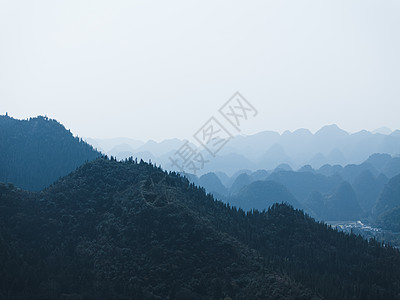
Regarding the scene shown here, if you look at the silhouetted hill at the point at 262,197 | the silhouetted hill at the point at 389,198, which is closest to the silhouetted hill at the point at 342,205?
the silhouetted hill at the point at 389,198

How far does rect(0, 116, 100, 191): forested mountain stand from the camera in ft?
323

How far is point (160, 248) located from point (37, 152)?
73.4m

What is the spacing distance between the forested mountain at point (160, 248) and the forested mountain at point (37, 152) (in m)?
39.6

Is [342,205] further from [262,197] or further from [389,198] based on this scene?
[262,197]

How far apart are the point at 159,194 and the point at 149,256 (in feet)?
38.5

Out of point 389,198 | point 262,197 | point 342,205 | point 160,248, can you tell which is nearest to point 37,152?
point 160,248

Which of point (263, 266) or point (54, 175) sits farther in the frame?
point (54, 175)

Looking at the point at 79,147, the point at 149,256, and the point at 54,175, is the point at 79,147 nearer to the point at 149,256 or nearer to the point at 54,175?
the point at 54,175

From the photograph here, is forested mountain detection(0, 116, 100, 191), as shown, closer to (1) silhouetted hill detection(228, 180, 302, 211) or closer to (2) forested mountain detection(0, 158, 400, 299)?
(2) forested mountain detection(0, 158, 400, 299)

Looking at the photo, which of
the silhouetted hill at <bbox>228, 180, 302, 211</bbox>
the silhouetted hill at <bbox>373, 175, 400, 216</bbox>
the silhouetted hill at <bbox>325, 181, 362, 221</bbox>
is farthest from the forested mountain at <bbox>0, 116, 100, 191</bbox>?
the silhouetted hill at <bbox>373, 175, 400, 216</bbox>

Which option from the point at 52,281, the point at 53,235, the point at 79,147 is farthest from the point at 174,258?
the point at 79,147

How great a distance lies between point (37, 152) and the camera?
10819 centimetres

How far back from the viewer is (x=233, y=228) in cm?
5634

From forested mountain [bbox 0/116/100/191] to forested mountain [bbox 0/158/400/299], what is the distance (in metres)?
39.6
